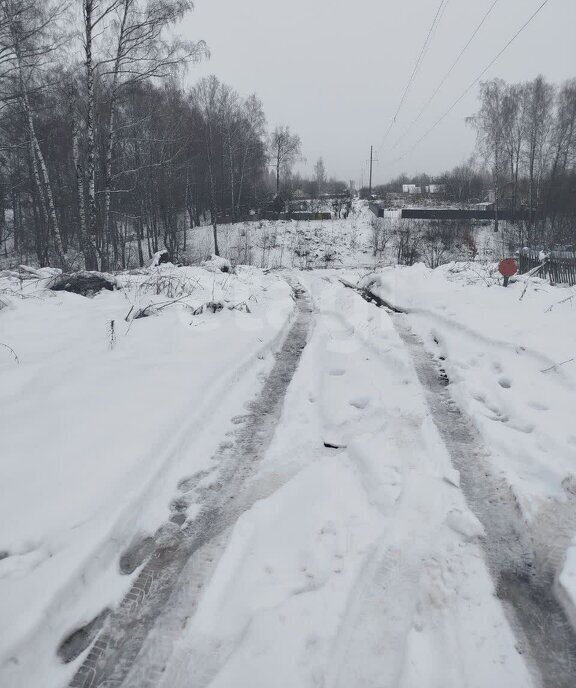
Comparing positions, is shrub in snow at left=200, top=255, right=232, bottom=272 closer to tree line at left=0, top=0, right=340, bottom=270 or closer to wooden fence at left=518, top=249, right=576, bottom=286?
tree line at left=0, top=0, right=340, bottom=270

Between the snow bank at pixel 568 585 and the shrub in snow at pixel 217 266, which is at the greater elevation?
the shrub in snow at pixel 217 266

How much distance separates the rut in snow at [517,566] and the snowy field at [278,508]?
2cm

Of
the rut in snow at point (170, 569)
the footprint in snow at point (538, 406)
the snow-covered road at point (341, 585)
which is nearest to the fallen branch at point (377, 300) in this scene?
the footprint in snow at point (538, 406)

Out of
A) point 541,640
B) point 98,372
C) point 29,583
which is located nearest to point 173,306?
point 98,372

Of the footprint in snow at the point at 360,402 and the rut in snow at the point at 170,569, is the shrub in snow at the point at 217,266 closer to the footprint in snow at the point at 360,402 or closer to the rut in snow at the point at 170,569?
the footprint in snow at the point at 360,402

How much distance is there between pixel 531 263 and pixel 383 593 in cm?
1377

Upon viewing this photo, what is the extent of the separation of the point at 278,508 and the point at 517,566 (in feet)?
4.41

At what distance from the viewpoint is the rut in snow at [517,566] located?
1598mm

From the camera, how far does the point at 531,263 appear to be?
1266 cm

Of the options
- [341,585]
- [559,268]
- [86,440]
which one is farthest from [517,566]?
[559,268]

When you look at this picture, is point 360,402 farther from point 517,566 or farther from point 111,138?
point 111,138

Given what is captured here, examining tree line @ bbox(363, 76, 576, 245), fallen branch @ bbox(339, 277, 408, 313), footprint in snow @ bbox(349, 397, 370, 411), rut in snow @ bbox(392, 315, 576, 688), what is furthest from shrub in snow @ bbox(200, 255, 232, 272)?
tree line @ bbox(363, 76, 576, 245)

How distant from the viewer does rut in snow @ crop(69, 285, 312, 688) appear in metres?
1.56

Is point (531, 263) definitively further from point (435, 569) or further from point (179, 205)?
point (179, 205)
